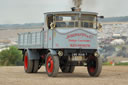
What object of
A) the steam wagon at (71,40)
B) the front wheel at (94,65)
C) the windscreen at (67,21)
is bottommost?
the front wheel at (94,65)

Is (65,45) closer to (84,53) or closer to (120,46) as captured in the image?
(84,53)

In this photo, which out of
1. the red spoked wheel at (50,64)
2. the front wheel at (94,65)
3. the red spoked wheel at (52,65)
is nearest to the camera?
the red spoked wheel at (52,65)

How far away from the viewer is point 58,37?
67.5 feet

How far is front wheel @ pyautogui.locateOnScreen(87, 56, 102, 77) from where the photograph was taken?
2120 cm

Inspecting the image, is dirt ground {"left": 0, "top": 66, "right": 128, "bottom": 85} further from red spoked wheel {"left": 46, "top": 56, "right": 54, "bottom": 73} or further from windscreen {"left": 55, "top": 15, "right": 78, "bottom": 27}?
windscreen {"left": 55, "top": 15, "right": 78, "bottom": 27}

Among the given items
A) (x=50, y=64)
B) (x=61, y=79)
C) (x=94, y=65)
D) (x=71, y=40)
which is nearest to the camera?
(x=61, y=79)

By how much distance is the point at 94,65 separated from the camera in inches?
853

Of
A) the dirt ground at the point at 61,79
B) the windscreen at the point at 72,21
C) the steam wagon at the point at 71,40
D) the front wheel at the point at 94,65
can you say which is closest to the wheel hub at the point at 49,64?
the steam wagon at the point at 71,40

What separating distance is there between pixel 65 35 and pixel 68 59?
1287 mm

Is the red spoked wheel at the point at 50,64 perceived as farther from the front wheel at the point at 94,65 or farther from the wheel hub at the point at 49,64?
the front wheel at the point at 94,65

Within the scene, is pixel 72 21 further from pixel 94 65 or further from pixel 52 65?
pixel 94 65

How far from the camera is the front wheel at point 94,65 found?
21.2 meters

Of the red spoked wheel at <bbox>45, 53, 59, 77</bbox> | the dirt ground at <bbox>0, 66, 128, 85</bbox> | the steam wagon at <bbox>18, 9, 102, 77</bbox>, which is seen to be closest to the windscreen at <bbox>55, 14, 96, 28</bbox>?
the steam wagon at <bbox>18, 9, 102, 77</bbox>

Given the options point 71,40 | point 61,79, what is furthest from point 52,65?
point 61,79
